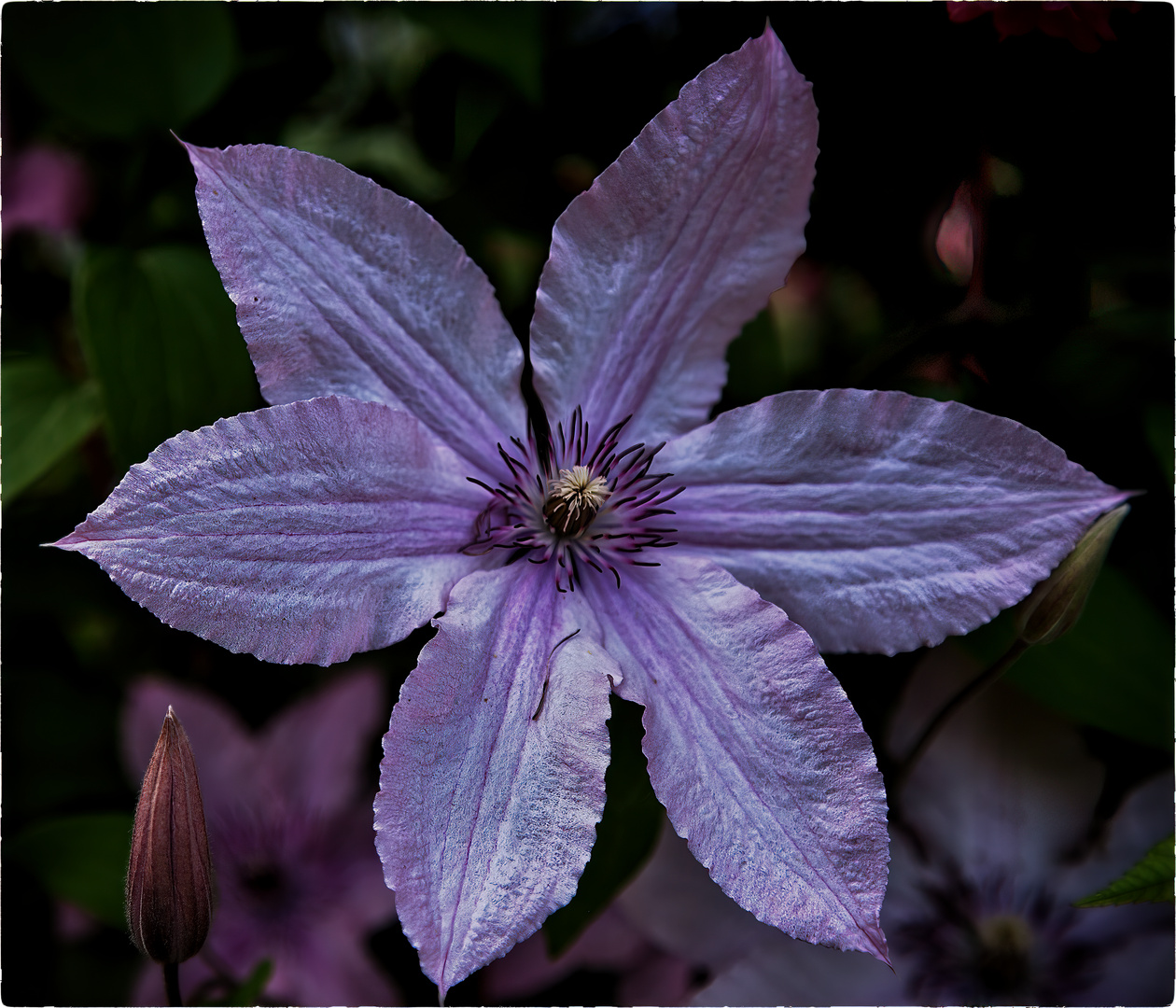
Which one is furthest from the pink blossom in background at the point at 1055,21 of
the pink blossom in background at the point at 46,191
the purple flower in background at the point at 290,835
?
the pink blossom in background at the point at 46,191

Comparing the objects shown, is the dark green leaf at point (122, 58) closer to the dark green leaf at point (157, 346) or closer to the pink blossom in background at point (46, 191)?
the dark green leaf at point (157, 346)

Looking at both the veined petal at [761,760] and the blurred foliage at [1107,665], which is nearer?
the veined petal at [761,760]

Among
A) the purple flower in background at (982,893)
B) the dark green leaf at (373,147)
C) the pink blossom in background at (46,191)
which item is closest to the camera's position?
the purple flower in background at (982,893)

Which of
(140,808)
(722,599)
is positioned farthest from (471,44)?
(140,808)

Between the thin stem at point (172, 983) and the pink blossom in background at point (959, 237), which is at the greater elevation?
the pink blossom in background at point (959, 237)

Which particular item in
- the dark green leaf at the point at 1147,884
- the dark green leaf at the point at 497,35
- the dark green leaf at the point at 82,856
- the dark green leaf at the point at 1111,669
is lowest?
the dark green leaf at the point at 82,856

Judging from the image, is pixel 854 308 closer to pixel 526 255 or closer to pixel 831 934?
pixel 526 255

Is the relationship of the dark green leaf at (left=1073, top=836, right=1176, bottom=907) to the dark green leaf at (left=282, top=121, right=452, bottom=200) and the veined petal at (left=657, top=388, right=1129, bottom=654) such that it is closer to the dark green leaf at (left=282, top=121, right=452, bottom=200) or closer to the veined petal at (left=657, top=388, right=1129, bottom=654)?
the veined petal at (left=657, top=388, right=1129, bottom=654)
